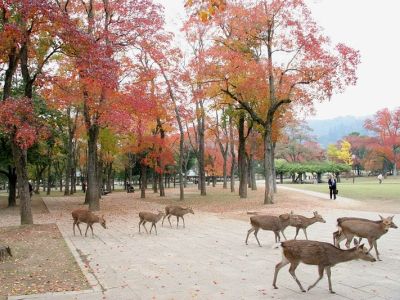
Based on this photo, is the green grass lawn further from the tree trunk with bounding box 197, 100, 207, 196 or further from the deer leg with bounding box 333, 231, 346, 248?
the deer leg with bounding box 333, 231, 346, 248

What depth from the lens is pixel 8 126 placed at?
15781mm

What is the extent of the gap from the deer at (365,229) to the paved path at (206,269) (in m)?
0.56

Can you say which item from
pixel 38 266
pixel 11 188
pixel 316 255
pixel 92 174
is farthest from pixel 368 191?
pixel 38 266

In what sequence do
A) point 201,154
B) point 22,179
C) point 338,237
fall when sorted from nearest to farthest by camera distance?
point 338,237
point 22,179
point 201,154

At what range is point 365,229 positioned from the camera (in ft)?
29.9

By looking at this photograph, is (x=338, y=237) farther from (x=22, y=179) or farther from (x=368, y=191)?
(x=368, y=191)

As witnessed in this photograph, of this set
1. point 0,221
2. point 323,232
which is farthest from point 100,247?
point 0,221

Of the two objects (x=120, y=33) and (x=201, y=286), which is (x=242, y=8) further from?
(x=201, y=286)

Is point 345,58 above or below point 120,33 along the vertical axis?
below

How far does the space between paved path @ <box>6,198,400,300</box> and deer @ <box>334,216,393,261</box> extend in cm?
56

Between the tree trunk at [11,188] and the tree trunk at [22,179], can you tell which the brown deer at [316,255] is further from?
the tree trunk at [11,188]

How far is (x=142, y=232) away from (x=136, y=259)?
470 centimetres

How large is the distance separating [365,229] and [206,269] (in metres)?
3.67

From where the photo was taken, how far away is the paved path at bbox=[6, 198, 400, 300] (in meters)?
6.90
